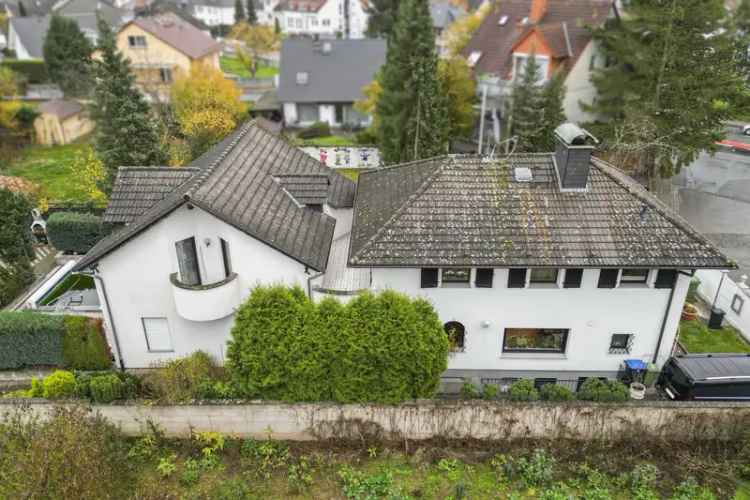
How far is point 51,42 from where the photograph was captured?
2532 inches

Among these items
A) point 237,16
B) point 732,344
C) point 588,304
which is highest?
point 237,16

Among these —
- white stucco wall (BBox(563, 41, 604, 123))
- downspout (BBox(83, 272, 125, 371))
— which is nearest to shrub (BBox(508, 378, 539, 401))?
downspout (BBox(83, 272, 125, 371))

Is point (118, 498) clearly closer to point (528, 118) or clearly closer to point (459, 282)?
point (459, 282)

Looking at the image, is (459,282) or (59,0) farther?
(59,0)

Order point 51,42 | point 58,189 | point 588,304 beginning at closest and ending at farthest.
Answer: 1. point 588,304
2. point 58,189
3. point 51,42

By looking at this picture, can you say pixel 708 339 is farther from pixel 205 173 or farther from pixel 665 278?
pixel 205 173

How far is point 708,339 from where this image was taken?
22.6 meters

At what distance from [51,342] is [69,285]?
6.82 m

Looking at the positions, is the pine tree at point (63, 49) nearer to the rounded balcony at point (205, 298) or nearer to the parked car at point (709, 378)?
the rounded balcony at point (205, 298)

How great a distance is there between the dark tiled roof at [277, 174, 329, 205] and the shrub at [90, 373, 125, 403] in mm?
9434

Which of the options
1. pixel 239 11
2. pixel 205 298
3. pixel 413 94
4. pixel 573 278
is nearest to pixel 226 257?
pixel 205 298

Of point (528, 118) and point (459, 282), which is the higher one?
point (528, 118)

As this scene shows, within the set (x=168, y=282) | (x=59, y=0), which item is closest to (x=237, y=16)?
(x=59, y=0)

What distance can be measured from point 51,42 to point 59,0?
71770 millimetres
